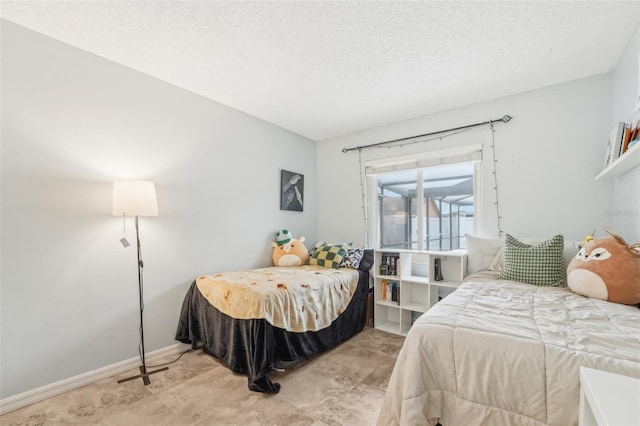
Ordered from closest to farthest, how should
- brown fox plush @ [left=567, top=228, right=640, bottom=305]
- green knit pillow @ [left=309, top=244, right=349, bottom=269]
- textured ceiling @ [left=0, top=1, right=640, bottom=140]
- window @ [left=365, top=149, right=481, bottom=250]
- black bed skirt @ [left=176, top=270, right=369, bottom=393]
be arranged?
brown fox plush @ [left=567, top=228, right=640, bottom=305], textured ceiling @ [left=0, top=1, right=640, bottom=140], black bed skirt @ [left=176, top=270, right=369, bottom=393], window @ [left=365, top=149, right=481, bottom=250], green knit pillow @ [left=309, top=244, right=349, bottom=269]

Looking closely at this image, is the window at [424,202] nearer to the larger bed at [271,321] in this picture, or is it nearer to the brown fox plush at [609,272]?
the larger bed at [271,321]

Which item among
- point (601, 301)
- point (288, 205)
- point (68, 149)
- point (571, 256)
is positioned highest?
point (68, 149)

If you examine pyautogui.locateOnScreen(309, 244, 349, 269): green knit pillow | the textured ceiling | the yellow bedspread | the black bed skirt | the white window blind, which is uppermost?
the textured ceiling

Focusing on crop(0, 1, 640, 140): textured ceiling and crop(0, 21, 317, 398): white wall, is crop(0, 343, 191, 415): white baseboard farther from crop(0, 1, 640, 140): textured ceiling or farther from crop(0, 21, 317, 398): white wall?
crop(0, 1, 640, 140): textured ceiling

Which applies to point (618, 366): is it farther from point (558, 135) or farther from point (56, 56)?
point (56, 56)

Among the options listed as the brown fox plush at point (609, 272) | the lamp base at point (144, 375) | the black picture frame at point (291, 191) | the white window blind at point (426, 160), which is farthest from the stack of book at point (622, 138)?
the lamp base at point (144, 375)

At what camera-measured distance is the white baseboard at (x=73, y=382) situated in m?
1.73

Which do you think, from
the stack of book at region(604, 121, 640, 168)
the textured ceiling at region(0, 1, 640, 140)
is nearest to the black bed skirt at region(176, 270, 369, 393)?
the textured ceiling at region(0, 1, 640, 140)

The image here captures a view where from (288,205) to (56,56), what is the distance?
8.03ft

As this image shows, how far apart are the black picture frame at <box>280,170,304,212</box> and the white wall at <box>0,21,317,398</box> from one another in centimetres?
74

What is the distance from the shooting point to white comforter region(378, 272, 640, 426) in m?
0.97

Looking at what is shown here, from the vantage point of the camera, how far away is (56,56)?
1967 millimetres

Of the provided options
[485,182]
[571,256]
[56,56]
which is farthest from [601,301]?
[56,56]

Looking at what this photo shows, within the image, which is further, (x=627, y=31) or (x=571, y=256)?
(x=571, y=256)
